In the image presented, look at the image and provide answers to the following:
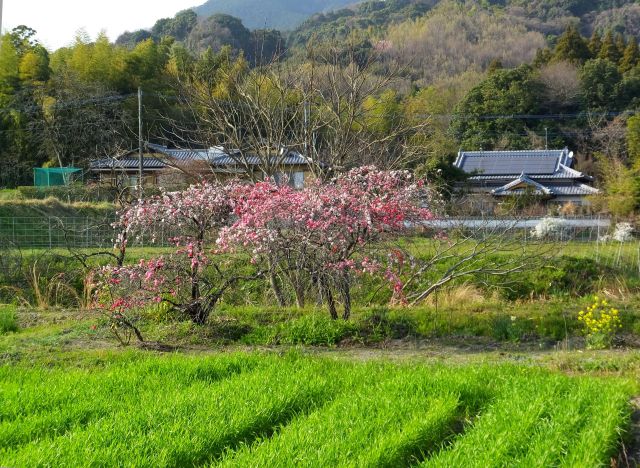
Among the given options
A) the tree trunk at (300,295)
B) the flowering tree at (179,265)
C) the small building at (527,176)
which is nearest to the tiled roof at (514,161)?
the small building at (527,176)

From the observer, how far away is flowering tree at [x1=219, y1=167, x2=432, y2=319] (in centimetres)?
735

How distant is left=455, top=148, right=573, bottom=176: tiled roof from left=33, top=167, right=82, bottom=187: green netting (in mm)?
16011

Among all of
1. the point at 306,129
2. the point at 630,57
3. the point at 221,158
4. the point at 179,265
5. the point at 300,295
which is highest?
the point at 630,57

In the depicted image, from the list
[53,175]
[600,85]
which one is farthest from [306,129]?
[600,85]

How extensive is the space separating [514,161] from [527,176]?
2392 millimetres

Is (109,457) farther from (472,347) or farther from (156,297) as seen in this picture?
(472,347)

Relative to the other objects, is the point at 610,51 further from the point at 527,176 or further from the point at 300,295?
→ the point at 300,295

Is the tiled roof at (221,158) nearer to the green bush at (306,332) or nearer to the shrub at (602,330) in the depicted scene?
the green bush at (306,332)

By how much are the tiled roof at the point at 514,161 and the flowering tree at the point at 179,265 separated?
24829 millimetres

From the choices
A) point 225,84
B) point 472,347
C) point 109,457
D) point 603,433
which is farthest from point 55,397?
point 225,84

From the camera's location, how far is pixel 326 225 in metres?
7.26

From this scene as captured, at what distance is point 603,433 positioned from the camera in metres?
3.67

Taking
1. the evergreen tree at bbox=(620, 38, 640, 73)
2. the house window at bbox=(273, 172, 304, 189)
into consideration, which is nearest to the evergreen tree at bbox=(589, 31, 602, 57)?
the evergreen tree at bbox=(620, 38, 640, 73)

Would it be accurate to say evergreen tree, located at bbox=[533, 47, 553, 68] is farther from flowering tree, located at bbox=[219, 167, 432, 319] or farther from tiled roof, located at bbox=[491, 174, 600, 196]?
flowering tree, located at bbox=[219, 167, 432, 319]
